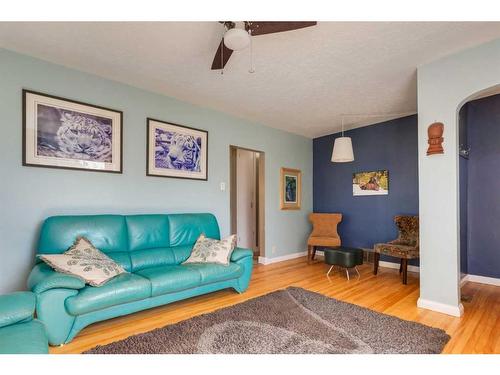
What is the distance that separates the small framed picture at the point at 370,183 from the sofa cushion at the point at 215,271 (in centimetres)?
298

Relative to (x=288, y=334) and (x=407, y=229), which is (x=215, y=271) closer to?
(x=288, y=334)

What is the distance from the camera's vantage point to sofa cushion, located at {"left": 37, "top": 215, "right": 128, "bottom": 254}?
2436 millimetres

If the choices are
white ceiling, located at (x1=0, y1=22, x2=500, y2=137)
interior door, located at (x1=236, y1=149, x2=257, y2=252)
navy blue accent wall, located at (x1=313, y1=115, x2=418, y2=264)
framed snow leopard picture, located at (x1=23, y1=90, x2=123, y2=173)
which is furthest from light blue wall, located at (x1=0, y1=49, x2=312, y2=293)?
navy blue accent wall, located at (x1=313, y1=115, x2=418, y2=264)

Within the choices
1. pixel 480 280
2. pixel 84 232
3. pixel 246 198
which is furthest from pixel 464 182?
pixel 84 232

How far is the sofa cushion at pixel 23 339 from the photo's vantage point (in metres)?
1.22

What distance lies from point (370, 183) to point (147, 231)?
152 inches

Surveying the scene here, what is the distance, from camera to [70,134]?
110 inches

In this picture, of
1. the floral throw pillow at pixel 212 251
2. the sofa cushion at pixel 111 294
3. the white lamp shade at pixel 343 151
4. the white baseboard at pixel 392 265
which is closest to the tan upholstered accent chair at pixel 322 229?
the white baseboard at pixel 392 265

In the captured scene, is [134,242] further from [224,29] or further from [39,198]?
[224,29]

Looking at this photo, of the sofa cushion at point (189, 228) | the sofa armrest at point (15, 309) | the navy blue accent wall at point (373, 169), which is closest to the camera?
the sofa armrest at point (15, 309)

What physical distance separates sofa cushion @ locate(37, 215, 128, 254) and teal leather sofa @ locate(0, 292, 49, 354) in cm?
88

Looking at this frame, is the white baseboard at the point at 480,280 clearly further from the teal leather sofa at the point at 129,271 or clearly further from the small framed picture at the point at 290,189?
the teal leather sofa at the point at 129,271
